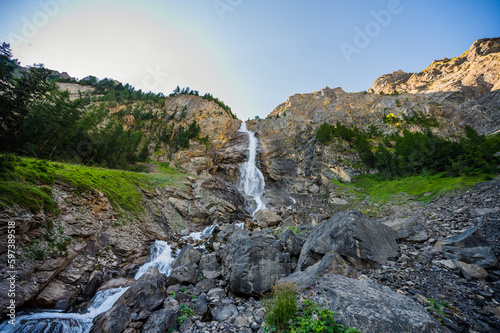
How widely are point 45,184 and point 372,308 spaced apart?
16.4 metres

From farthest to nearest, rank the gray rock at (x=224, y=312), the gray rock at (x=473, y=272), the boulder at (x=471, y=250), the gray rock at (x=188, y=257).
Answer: the gray rock at (x=188, y=257) < the gray rock at (x=224, y=312) < the boulder at (x=471, y=250) < the gray rock at (x=473, y=272)

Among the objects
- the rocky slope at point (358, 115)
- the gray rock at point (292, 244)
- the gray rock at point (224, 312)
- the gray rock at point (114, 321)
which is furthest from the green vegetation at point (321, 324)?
the rocky slope at point (358, 115)

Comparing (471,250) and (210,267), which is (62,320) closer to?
(210,267)

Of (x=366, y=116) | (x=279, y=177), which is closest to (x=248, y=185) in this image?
(x=279, y=177)

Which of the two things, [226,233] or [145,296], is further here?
[226,233]

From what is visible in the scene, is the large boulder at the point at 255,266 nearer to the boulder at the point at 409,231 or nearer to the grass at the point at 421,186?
the boulder at the point at 409,231

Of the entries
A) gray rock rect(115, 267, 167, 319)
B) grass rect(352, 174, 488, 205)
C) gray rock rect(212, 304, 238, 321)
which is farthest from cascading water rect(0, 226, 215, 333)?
grass rect(352, 174, 488, 205)

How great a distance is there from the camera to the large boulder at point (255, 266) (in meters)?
7.55

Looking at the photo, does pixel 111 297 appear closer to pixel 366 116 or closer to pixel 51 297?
pixel 51 297

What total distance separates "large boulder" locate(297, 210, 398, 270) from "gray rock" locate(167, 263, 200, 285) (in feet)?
18.1

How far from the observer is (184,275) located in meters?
9.01

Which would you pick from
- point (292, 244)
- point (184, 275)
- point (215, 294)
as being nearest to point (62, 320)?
point (184, 275)

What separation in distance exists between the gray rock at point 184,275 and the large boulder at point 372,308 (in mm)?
6937

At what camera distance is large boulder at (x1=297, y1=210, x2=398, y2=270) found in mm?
6699
